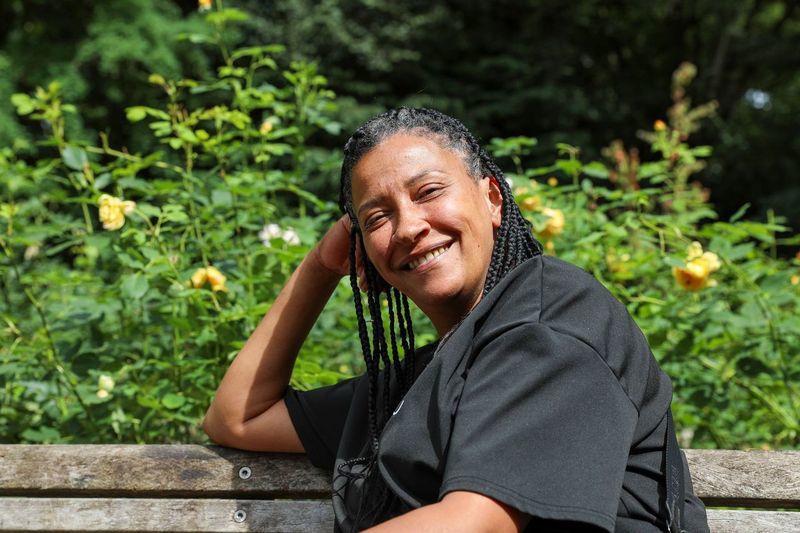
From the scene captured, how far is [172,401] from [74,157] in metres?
0.75

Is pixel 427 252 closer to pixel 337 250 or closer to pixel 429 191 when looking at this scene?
pixel 429 191

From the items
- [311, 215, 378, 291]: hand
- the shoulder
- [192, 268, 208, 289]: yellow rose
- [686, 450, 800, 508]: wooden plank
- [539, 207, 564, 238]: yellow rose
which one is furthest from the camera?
[539, 207, 564, 238]: yellow rose

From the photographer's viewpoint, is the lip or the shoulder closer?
the shoulder

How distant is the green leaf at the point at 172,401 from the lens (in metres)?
2.32

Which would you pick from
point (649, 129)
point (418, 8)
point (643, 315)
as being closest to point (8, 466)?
point (643, 315)

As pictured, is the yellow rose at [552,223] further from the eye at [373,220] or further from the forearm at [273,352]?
the eye at [373,220]

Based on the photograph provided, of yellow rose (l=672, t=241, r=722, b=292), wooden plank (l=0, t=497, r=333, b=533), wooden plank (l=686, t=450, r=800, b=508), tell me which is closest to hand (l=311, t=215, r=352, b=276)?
wooden plank (l=0, t=497, r=333, b=533)

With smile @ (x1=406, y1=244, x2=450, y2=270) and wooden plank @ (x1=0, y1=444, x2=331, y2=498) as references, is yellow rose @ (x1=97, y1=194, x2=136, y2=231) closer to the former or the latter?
wooden plank @ (x1=0, y1=444, x2=331, y2=498)

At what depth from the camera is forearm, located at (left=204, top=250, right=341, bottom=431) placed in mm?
1986

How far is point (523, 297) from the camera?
137 centimetres

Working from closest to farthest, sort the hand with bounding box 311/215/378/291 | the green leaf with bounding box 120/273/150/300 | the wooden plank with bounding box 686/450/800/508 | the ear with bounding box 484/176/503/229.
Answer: the ear with bounding box 484/176/503/229 → the wooden plank with bounding box 686/450/800/508 → the hand with bounding box 311/215/378/291 → the green leaf with bounding box 120/273/150/300

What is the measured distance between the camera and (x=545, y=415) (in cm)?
123

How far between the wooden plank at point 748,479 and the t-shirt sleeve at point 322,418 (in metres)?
0.70

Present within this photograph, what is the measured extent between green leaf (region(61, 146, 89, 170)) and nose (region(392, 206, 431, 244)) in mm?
1320
